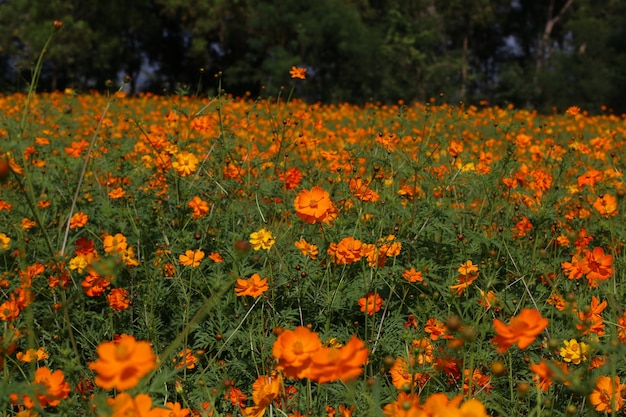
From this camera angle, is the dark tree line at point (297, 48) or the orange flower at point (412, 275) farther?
the dark tree line at point (297, 48)

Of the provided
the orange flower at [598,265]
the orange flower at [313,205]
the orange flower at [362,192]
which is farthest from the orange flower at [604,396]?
the orange flower at [362,192]

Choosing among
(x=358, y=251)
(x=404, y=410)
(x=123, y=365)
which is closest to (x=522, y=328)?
(x=404, y=410)

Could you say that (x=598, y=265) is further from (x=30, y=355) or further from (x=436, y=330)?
(x=30, y=355)

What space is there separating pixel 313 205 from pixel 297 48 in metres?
14.5

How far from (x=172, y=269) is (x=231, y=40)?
1690cm

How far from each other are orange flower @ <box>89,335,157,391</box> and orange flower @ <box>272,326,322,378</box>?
0.21 meters

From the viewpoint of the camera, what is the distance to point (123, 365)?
86cm

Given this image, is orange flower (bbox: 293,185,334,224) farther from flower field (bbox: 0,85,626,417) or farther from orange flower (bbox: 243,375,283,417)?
orange flower (bbox: 243,375,283,417)

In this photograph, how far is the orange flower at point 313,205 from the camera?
164 centimetres

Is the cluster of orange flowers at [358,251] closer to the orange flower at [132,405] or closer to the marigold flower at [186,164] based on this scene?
the marigold flower at [186,164]

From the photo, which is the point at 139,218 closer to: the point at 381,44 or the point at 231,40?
the point at 381,44

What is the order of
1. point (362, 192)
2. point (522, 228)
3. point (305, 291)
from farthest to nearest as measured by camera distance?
point (522, 228) → point (362, 192) → point (305, 291)

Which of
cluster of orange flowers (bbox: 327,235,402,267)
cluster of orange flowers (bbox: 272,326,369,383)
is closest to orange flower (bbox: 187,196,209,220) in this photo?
cluster of orange flowers (bbox: 327,235,402,267)

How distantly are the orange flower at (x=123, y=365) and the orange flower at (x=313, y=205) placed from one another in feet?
2.63
